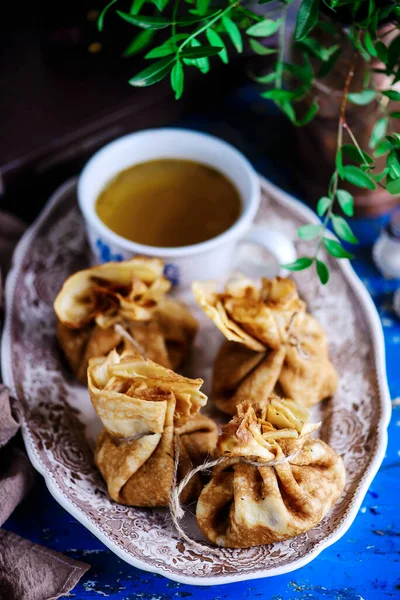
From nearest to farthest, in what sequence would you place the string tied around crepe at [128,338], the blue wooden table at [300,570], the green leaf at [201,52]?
the green leaf at [201,52] < the blue wooden table at [300,570] < the string tied around crepe at [128,338]

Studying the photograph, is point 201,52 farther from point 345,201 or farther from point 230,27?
point 345,201

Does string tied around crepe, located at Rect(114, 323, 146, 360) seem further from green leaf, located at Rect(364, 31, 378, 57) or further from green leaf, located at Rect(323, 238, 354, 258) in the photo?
green leaf, located at Rect(364, 31, 378, 57)

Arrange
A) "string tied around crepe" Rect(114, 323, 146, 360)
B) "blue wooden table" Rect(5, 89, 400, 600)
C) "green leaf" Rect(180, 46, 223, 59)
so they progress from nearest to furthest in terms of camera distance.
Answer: "green leaf" Rect(180, 46, 223, 59) → "blue wooden table" Rect(5, 89, 400, 600) → "string tied around crepe" Rect(114, 323, 146, 360)

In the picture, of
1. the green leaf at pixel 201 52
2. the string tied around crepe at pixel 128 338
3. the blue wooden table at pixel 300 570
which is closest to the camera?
the green leaf at pixel 201 52

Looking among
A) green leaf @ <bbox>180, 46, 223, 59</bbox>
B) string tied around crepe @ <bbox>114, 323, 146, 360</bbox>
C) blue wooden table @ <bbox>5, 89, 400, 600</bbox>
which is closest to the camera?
green leaf @ <bbox>180, 46, 223, 59</bbox>

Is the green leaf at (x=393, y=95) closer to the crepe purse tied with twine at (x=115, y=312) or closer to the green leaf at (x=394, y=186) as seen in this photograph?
the green leaf at (x=394, y=186)

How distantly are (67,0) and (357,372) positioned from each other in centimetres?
94

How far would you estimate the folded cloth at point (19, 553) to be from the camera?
88cm

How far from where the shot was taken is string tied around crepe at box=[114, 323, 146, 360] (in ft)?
3.33

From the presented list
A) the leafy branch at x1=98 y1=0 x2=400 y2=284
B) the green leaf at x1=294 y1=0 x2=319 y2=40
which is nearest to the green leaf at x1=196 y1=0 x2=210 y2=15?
the leafy branch at x1=98 y1=0 x2=400 y2=284

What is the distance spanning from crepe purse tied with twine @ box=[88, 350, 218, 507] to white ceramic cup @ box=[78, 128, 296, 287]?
225 mm

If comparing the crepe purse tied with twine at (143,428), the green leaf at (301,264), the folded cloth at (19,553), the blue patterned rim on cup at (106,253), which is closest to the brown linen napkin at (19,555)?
the folded cloth at (19,553)

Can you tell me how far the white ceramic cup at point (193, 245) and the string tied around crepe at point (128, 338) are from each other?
5.0 inches

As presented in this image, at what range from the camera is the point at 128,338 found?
102cm
